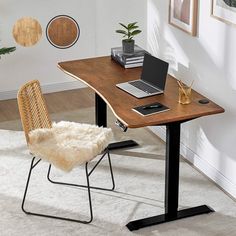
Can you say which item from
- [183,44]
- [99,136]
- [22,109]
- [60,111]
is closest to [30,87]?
[22,109]

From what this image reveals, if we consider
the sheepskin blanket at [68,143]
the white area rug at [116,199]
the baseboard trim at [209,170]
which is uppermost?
the sheepskin blanket at [68,143]

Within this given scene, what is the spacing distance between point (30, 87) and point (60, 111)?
5.47 ft

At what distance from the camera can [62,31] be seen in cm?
602

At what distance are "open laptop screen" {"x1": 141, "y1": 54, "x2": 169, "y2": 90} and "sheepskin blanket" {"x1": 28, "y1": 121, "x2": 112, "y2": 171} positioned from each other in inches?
19.3

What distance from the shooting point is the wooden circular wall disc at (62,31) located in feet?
19.6

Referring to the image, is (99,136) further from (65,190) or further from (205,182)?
(205,182)

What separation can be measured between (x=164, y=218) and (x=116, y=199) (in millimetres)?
393

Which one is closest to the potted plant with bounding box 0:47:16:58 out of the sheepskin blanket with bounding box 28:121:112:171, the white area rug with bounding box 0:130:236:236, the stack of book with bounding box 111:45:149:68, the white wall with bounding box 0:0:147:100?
the white wall with bounding box 0:0:147:100

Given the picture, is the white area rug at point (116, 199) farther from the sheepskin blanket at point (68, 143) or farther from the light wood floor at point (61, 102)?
the light wood floor at point (61, 102)

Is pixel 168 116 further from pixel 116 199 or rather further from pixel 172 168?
pixel 116 199

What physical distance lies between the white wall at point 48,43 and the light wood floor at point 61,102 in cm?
10

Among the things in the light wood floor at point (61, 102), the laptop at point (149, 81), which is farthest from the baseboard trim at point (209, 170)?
the light wood floor at point (61, 102)

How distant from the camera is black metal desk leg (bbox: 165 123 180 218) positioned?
12.9 feet

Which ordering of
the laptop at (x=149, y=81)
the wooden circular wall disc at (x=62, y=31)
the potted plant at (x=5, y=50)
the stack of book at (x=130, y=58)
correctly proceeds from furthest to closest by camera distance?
the wooden circular wall disc at (x=62, y=31) < the potted plant at (x=5, y=50) < the stack of book at (x=130, y=58) < the laptop at (x=149, y=81)
